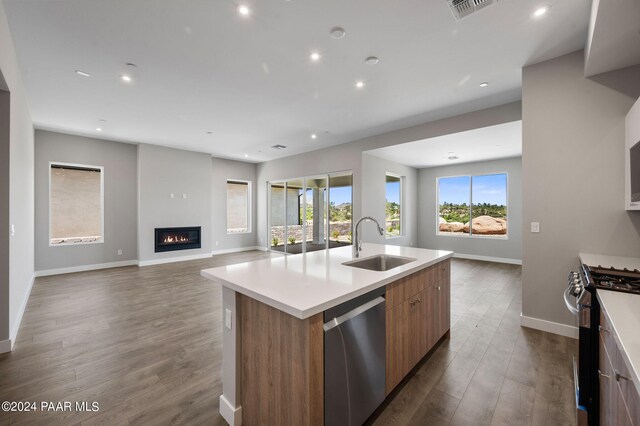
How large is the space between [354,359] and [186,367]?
5.35 ft

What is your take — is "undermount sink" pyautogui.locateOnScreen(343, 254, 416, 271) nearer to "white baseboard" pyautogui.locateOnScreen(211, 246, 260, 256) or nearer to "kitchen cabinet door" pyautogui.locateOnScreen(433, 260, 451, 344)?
"kitchen cabinet door" pyautogui.locateOnScreen(433, 260, 451, 344)

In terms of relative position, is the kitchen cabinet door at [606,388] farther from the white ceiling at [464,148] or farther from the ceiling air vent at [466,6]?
the white ceiling at [464,148]

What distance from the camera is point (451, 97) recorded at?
12.5 feet

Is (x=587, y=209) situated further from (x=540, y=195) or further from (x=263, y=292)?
(x=263, y=292)

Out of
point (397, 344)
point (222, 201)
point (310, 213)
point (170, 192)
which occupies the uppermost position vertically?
point (170, 192)

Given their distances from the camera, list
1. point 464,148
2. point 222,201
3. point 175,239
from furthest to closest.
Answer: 1. point 222,201
2. point 175,239
3. point 464,148

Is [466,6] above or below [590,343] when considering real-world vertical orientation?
above

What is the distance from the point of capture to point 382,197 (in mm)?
6609

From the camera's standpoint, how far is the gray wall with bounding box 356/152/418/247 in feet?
20.0

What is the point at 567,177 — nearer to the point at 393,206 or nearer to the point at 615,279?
the point at 615,279

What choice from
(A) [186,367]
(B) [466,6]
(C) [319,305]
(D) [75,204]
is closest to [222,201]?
(D) [75,204]

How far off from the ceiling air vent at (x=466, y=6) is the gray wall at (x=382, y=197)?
12.7ft

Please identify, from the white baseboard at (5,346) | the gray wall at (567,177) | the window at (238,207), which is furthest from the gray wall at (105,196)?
the gray wall at (567,177)

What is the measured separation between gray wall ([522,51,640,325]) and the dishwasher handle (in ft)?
7.83
